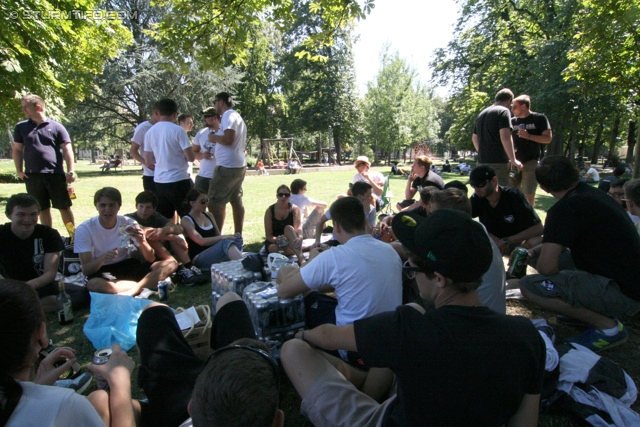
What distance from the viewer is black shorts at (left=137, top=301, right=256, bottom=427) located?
1944 millimetres

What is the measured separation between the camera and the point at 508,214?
15.0 ft

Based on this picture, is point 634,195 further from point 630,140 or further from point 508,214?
point 630,140

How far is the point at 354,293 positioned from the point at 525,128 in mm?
4941

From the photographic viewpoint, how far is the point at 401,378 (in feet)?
4.75

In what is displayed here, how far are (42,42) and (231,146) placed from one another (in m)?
4.16

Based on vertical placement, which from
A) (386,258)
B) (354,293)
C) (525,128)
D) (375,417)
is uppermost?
(525,128)

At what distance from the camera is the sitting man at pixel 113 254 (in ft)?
13.3

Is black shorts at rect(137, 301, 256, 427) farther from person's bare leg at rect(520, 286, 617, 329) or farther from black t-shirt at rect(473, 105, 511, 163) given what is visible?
black t-shirt at rect(473, 105, 511, 163)

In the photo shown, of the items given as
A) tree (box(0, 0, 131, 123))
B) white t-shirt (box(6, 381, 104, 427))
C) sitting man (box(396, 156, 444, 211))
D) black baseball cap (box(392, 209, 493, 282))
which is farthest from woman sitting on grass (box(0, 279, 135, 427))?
tree (box(0, 0, 131, 123))

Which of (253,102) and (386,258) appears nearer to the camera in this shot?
(386,258)

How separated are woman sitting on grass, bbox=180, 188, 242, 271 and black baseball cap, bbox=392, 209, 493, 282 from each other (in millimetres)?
3644

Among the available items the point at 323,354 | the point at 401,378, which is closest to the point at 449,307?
the point at 401,378

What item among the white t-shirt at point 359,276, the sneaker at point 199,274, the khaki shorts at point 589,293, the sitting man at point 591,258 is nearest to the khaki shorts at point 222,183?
the sneaker at point 199,274

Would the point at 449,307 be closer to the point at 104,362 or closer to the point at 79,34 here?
the point at 104,362
